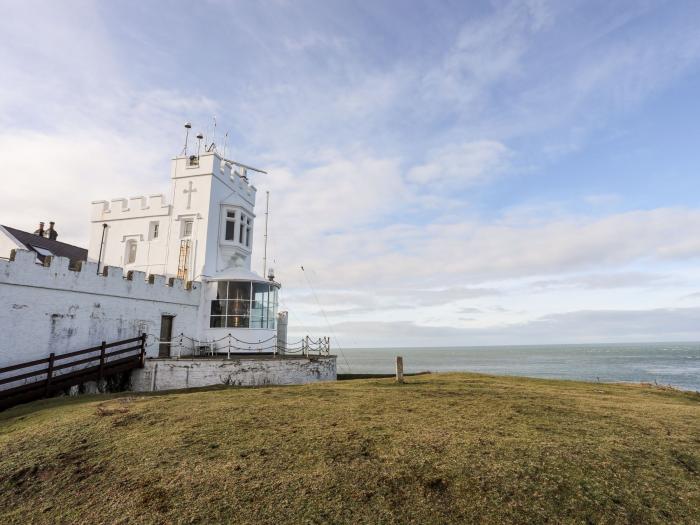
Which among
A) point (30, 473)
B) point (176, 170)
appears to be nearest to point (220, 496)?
point (30, 473)

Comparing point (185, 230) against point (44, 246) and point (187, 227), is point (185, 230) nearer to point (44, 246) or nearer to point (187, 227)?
point (187, 227)

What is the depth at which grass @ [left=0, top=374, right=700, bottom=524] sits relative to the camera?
549 centimetres

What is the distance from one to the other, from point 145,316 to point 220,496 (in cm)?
1594

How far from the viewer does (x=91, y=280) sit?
17078 millimetres

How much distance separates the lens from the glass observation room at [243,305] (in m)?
21.9

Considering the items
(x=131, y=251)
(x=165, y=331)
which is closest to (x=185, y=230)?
(x=131, y=251)

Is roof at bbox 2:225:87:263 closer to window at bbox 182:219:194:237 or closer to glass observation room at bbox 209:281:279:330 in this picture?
window at bbox 182:219:194:237

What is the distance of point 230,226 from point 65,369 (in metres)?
11.7

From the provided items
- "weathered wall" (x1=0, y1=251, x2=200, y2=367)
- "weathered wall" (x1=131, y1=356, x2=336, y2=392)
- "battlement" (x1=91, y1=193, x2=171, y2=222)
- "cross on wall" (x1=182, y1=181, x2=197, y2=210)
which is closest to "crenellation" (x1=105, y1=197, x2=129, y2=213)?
"battlement" (x1=91, y1=193, x2=171, y2=222)

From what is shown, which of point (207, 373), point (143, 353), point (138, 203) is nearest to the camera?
point (207, 373)

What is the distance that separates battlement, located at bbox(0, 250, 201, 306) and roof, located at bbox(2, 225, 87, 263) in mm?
5163

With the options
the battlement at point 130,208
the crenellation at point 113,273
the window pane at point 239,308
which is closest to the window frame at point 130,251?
the battlement at point 130,208

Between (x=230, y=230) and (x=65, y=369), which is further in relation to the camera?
(x=230, y=230)

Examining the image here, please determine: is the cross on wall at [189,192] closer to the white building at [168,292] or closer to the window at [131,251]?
the white building at [168,292]
